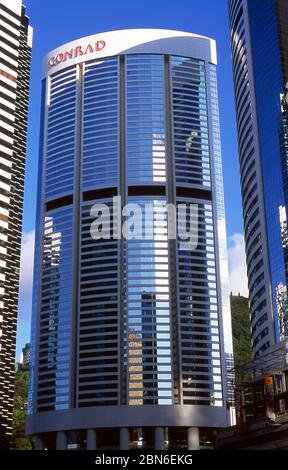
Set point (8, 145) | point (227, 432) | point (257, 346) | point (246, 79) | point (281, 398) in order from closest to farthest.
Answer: point (281, 398), point (227, 432), point (8, 145), point (257, 346), point (246, 79)

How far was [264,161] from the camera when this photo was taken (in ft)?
553

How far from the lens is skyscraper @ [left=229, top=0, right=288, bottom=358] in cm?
15625

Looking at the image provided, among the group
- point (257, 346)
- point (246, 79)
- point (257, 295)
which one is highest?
point (246, 79)

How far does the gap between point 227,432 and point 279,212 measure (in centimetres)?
6973

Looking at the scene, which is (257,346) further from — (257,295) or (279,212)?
(279,212)

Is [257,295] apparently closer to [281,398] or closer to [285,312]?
[285,312]

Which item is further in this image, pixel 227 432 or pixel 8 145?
pixel 8 145

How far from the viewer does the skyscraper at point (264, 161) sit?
513 feet

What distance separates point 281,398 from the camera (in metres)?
84.8
